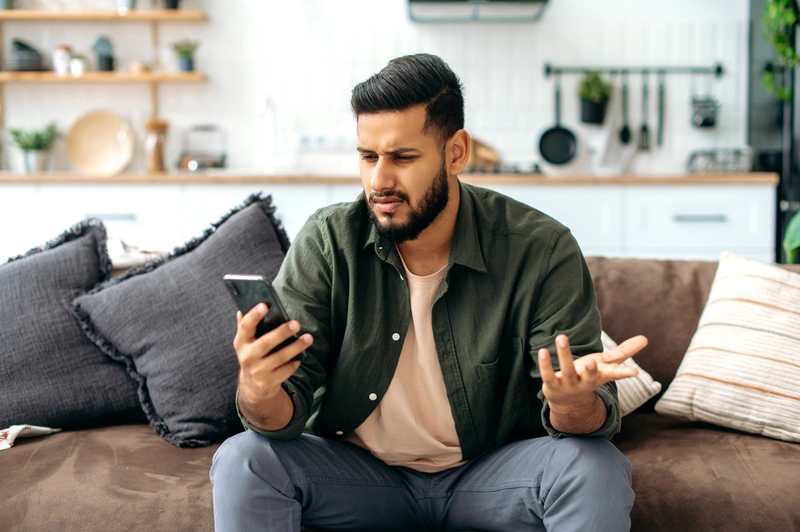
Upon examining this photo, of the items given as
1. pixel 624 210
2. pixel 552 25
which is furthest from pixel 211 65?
pixel 624 210

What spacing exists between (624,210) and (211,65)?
2520 mm

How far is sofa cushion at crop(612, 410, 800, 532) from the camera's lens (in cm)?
131

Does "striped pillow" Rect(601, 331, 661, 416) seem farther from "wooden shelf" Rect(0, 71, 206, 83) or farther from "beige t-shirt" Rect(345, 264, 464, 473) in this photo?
"wooden shelf" Rect(0, 71, 206, 83)

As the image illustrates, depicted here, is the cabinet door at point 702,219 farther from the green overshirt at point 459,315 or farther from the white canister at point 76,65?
the white canister at point 76,65

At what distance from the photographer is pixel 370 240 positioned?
4.73ft

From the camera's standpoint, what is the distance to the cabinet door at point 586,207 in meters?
3.69

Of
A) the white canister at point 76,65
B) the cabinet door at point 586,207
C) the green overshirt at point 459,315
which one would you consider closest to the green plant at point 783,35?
the cabinet door at point 586,207

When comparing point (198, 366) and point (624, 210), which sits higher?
point (624, 210)

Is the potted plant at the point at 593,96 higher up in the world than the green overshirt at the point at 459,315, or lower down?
higher up

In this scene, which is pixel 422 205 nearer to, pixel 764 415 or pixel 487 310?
pixel 487 310

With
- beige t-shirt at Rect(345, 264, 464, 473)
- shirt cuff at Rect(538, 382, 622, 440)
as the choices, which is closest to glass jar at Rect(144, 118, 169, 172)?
beige t-shirt at Rect(345, 264, 464, 473)

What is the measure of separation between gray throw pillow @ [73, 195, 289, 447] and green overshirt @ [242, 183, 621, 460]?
30cm

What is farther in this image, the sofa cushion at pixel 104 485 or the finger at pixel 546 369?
the sofa cushion at pixel 104 485

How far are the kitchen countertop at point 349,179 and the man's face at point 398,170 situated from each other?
2.27 m
